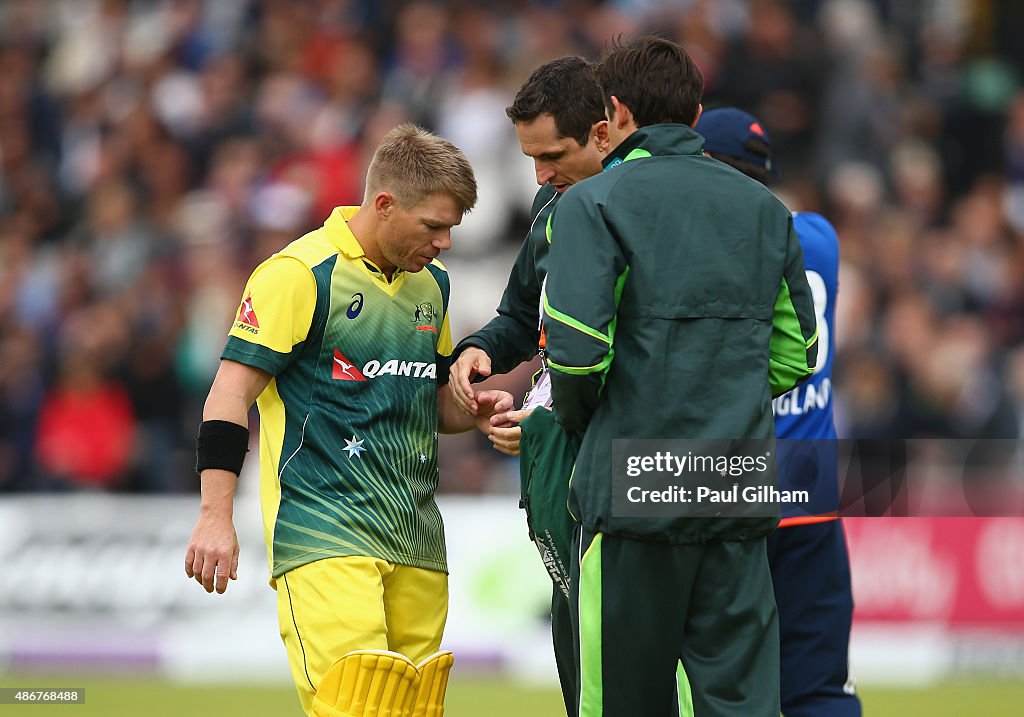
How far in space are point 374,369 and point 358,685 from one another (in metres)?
1.02

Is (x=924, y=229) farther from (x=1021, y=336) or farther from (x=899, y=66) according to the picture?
(x=899, y=66)

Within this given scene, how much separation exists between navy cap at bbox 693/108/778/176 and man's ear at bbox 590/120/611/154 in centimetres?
69

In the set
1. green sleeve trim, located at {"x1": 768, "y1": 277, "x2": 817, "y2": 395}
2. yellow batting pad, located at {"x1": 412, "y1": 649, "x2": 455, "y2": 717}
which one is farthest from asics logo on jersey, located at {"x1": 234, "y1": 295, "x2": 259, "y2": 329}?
green sleeve trim, located at {"x1": 768, "y1": 277, "x2": 817, "y2": 395}

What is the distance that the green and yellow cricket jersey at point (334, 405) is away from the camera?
4896 mm

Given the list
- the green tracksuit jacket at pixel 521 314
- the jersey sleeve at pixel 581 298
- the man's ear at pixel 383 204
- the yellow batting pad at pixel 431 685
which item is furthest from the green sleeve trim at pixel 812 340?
the yellow batting pad at pixel 431 685

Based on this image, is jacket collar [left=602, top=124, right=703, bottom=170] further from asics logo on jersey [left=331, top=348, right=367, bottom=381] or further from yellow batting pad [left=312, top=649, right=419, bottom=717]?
yellow batting pad [left=312, top=649, right=419, bottom=717]

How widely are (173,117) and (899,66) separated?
6687 mm

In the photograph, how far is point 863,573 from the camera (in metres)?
10.1

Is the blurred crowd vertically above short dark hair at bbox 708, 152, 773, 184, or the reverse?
the blurred crowd

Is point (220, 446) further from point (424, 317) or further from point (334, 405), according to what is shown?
point (424, 317)

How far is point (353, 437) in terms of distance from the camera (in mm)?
5000

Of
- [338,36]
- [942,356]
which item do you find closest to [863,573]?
[942,356]

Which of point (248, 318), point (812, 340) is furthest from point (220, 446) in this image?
point (812, 340)

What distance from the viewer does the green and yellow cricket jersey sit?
490cm
